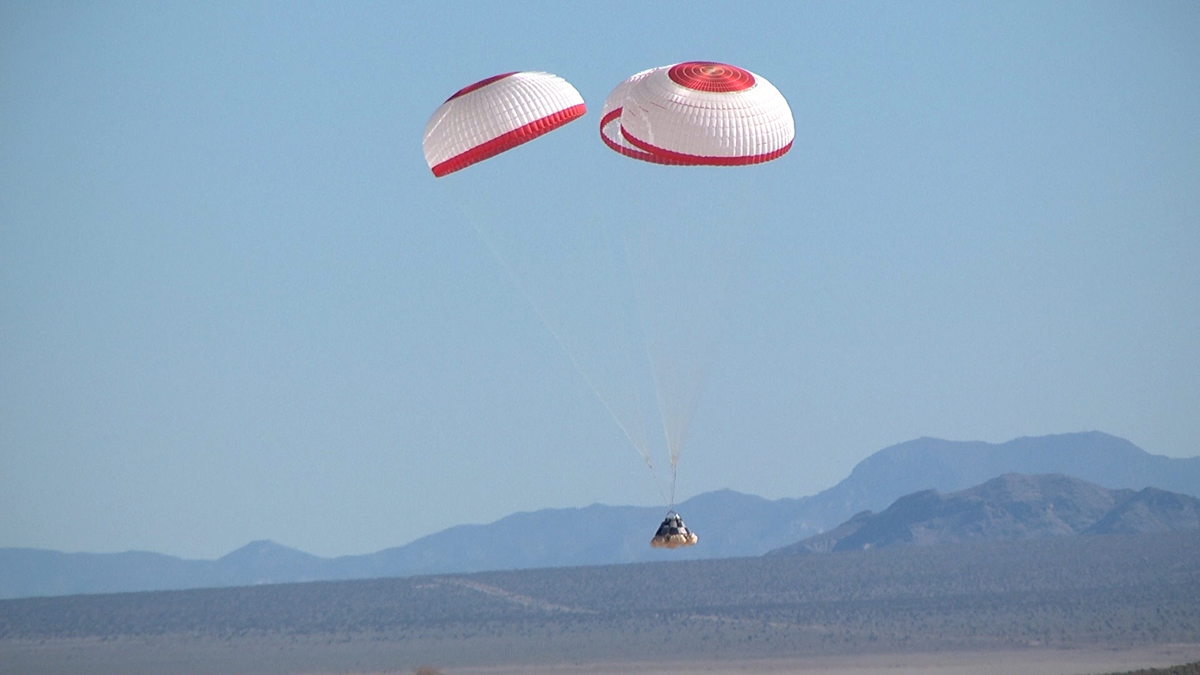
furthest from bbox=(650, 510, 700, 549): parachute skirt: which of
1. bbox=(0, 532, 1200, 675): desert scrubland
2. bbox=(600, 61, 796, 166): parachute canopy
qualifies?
bbox=(0, 532, 1200, 675): desert scrubland

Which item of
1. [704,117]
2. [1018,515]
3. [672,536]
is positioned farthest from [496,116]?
[1018,515]

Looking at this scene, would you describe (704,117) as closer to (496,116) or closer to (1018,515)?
(496,116)

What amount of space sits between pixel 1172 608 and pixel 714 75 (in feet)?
177

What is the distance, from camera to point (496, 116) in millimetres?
25266

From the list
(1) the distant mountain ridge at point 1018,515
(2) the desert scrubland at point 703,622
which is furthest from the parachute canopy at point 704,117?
(1) the distant mountain ridge at point 1018,515

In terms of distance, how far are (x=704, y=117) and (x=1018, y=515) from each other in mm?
172047

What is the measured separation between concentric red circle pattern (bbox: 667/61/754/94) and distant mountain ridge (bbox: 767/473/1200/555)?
531 feet

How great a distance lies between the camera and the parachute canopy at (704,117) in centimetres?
2533

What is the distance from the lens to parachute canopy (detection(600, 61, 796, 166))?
2533 centimetres

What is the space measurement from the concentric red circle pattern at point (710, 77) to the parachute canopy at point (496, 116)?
1686 mm

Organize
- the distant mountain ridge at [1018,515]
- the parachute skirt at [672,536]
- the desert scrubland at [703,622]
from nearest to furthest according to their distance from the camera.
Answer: the parachute skirt at [672,536] < the desert scrubland at [703,622] < the distant mountain ridge at [1018,515]

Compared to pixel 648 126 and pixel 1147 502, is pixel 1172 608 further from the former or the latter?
pixel 1147 502

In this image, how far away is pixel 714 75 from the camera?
25844 mm

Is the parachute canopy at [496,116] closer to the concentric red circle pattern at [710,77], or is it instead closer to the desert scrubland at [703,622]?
the concentric red circle pattern at [710,77]
